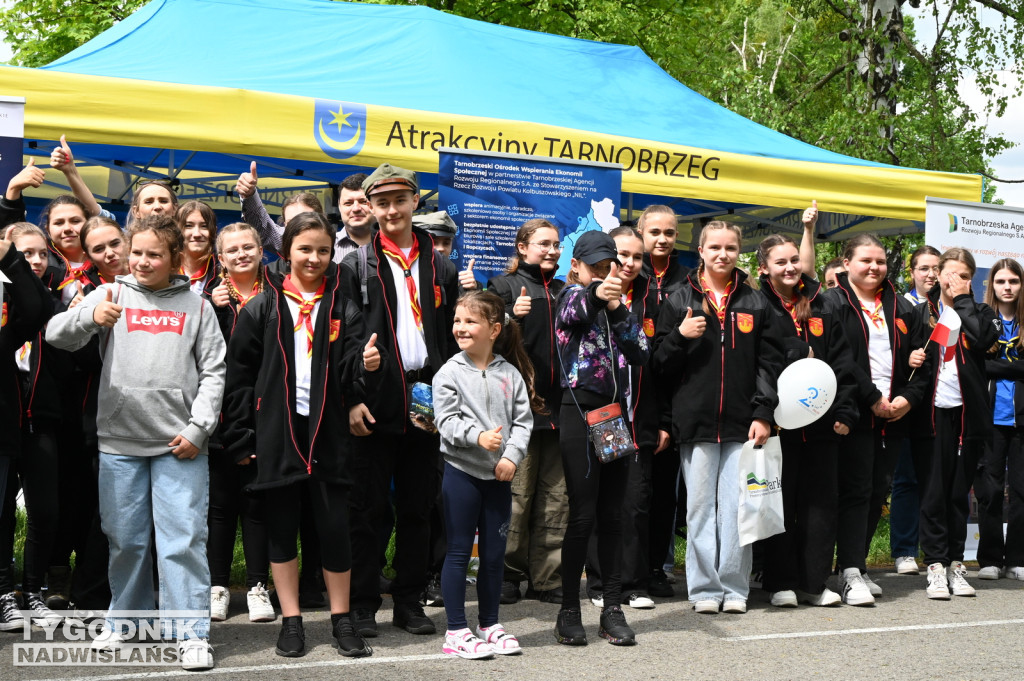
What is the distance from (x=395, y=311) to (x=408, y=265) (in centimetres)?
25

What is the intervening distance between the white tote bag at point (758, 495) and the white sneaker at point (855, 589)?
2.37ft

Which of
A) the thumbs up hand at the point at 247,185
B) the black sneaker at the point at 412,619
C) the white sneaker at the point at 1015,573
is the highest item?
the thumbs up hand at the point at 247,185

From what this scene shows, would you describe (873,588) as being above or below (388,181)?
below

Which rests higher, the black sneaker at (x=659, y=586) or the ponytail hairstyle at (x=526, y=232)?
the ponytail hairstyle at (x=526, y=232)

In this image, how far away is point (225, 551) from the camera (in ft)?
18.2

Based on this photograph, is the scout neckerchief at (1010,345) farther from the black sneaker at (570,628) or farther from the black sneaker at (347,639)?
the black sneaker at (347,639)

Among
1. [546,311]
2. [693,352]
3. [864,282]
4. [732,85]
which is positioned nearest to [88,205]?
[546,311]

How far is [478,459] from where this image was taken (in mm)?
4824

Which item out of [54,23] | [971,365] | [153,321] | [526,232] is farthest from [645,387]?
[54,23]

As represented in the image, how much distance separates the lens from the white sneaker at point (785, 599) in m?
6.07

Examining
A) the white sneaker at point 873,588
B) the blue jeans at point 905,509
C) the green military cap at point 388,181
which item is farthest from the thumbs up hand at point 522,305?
the blue jeans at point 905,509

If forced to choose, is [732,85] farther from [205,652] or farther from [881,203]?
[205,652]

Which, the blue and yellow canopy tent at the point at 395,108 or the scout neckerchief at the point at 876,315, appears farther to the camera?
the blue and yellow canopy tent at the point at 395,108

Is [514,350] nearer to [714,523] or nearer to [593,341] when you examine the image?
[593,341]
